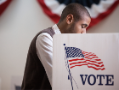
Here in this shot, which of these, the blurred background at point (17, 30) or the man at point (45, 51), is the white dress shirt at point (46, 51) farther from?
the blurred background at point (17, 30)

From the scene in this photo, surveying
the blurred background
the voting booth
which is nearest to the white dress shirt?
the voting booth

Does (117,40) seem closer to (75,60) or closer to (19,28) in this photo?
(75,60)

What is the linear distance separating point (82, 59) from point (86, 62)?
17mm

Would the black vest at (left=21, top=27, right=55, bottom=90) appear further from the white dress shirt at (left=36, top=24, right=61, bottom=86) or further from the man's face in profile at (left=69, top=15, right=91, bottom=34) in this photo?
the man's face in profile at (left=69, top=15, right=91, bottom=34)

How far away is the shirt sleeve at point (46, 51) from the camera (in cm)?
66

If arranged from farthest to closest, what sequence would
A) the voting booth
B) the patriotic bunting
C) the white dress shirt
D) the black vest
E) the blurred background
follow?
the blurred background
the patriotic bunting
the black vest
the white dress shirt
the voting booth

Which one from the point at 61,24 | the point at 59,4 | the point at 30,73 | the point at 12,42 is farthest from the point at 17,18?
the point at 30,73

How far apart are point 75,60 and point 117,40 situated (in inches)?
6.1

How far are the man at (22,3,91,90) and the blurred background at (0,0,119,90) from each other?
65 centimetres

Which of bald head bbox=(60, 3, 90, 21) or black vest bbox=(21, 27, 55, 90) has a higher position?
bald head bbox=(60, 3, 90, 21)

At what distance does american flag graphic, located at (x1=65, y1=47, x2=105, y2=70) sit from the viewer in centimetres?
47

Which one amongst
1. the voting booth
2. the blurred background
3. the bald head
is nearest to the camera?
the voting booth

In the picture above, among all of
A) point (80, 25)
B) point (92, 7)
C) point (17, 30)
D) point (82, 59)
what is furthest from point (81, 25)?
point (17, 30)

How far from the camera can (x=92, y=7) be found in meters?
1.54
